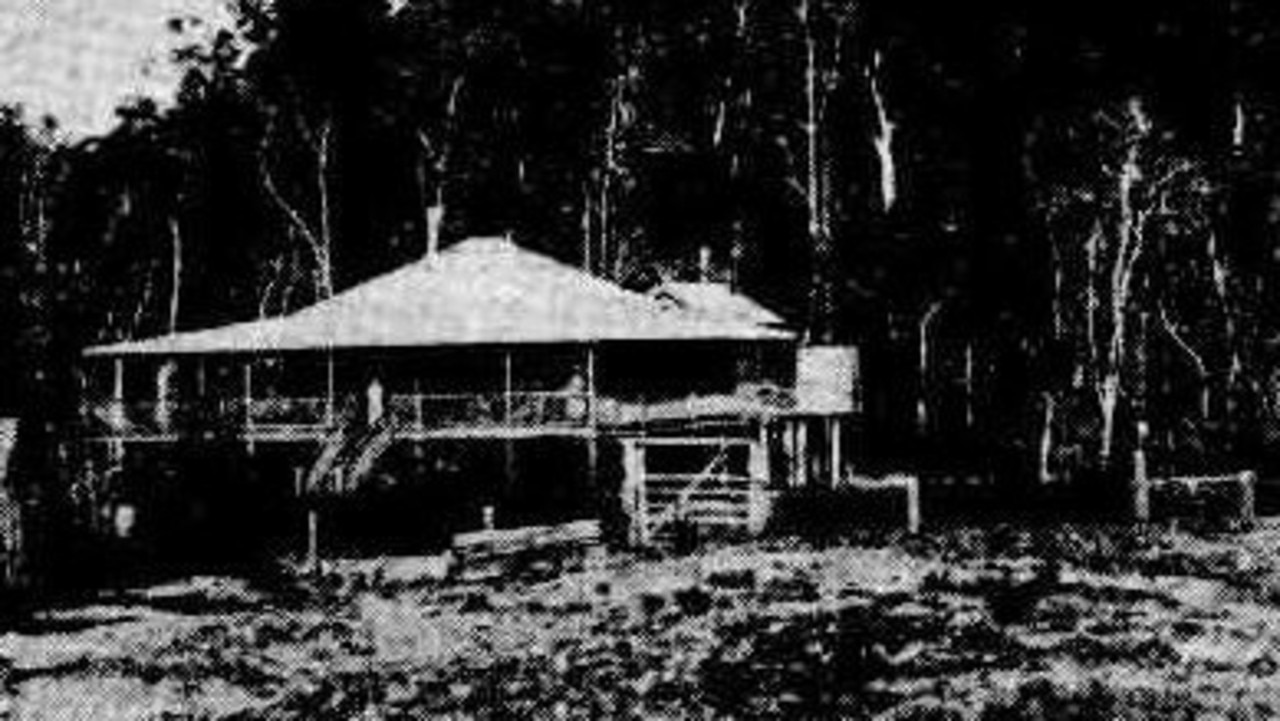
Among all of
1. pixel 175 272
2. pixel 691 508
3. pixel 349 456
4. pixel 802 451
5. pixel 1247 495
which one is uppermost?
pixel 175 272

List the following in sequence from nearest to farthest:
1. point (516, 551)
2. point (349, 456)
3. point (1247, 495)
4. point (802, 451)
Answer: point (516, 551) < point (1247, 495) < point (349, 456) < point (802, 451)

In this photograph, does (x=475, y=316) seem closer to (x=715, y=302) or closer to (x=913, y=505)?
(x=913, y=505)

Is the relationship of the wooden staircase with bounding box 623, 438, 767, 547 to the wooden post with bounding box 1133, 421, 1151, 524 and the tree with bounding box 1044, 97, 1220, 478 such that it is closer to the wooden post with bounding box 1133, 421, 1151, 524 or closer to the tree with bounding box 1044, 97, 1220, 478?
the wooden post with bounding box 1133, 421, 1151, 524

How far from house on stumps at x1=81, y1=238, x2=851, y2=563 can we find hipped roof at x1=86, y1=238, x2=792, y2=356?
0.24 feet

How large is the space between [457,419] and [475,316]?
2.44m

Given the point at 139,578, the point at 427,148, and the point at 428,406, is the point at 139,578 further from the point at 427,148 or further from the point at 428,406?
the point at 427,148

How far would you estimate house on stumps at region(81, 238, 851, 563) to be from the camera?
3741 centimetres

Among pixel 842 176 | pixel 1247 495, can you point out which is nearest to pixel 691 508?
pixel 1247 495

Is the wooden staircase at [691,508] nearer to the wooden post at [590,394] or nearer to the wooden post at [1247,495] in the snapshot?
the wooden post at [590,394]

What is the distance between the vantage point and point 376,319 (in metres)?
40.4

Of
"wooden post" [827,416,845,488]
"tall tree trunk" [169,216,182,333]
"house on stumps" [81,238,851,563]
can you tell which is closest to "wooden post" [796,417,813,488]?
"house on stumps" [81,238,851,563]

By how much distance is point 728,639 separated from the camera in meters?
23.7

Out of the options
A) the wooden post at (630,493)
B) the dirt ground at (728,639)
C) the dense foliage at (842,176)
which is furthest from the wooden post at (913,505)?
the dense foliage at (842,176)

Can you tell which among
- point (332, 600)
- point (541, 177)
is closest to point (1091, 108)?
point (541, 177)
